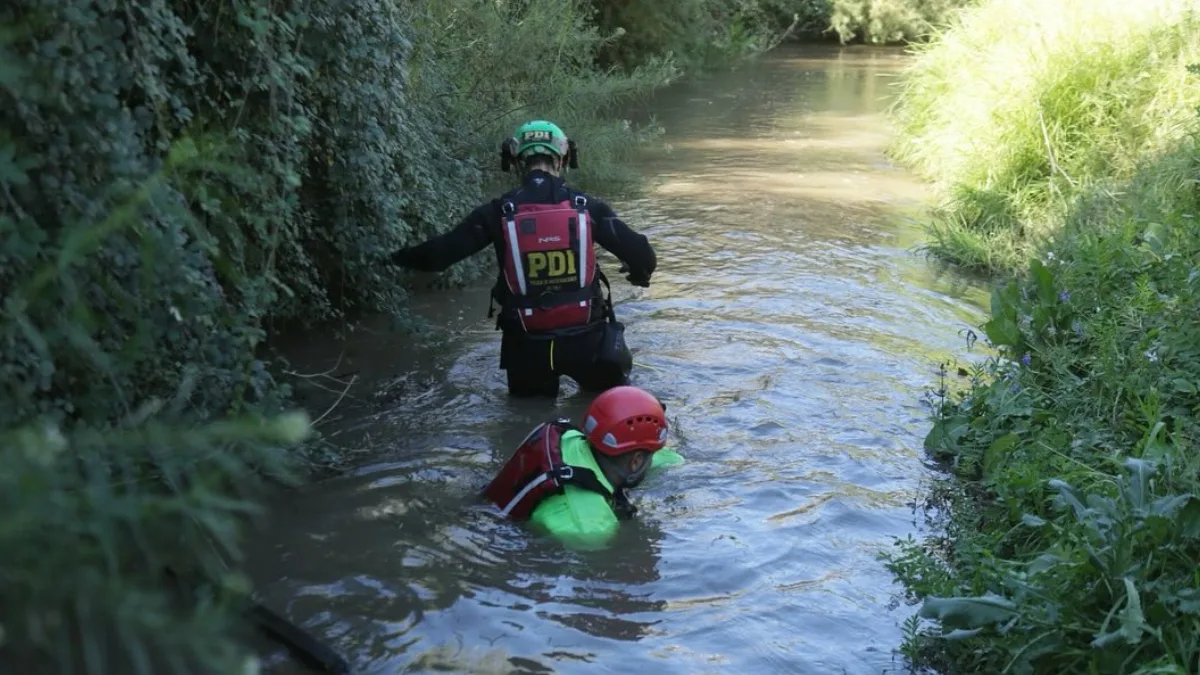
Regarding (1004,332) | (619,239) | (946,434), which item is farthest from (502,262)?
(1004,332)

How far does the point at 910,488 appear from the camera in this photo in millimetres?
6070

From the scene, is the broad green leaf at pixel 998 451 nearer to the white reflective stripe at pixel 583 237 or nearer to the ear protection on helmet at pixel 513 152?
the white reflective stripe at pixel 583 237

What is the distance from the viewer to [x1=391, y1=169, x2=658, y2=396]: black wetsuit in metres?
6.51

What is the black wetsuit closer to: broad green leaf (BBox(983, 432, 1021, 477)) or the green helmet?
the green helmet

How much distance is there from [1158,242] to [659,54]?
16738mm

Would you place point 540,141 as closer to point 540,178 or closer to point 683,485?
point 540,178

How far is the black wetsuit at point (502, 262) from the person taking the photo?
651 cm

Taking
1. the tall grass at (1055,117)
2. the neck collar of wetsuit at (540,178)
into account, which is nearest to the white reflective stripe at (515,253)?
the neck collar of wetsuit at (540,178)

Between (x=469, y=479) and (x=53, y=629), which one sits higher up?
(x=53, y=629)

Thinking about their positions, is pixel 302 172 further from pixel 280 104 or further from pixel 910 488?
pixel 910 488

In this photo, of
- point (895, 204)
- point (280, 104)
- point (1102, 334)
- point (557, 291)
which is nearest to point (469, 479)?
point (557, 291)

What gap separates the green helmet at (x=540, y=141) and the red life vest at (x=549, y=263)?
0.34 metres

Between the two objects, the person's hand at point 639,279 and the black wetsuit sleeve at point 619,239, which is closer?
the black wetsuit sleeve at point 619,239

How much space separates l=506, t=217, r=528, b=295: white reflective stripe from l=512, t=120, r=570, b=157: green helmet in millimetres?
479
